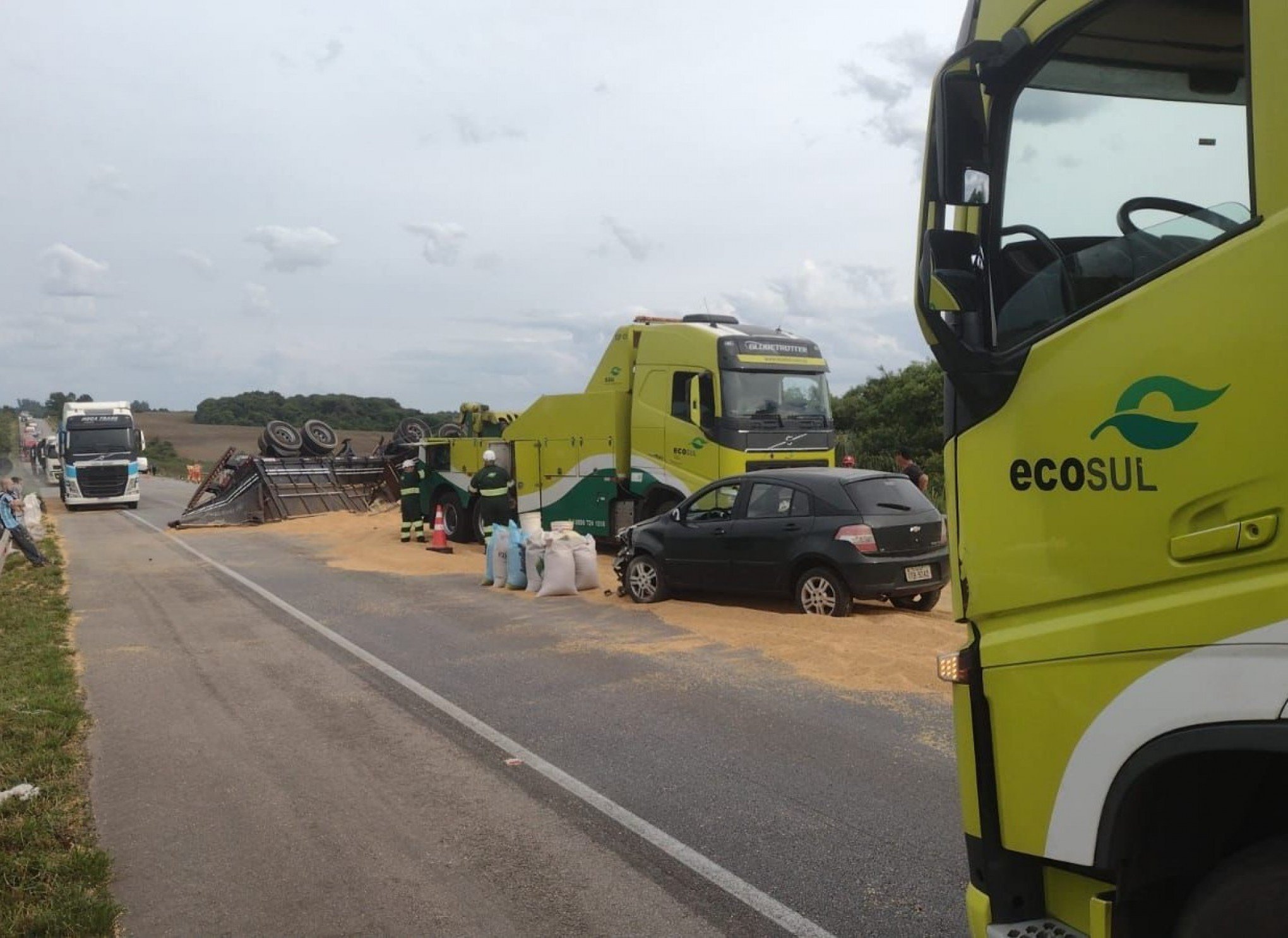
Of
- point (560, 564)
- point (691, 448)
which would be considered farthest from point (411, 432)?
point (560, 564)

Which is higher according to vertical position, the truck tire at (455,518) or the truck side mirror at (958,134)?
the truck side mirror at (958,134)

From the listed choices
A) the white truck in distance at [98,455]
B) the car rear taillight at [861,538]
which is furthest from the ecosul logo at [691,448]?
the white truck in distance at [98,455]

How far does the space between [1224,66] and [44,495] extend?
160 ft

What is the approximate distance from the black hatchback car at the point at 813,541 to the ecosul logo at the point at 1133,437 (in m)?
7.32

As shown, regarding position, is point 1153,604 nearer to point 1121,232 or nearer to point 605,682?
point 1121,232

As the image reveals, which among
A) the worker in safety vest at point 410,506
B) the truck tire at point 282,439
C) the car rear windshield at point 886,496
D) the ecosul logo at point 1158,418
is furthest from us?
the truck tire at point 282,439

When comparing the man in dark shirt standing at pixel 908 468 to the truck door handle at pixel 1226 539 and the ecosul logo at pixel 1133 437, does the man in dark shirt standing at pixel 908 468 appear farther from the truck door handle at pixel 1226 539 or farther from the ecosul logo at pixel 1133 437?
the truck door handle at pixel 1226 539

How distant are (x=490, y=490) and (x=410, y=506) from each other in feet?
13.6

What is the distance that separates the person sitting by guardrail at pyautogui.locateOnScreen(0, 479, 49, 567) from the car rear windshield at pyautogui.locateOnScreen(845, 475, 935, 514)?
1272 cm

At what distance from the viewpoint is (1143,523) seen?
240 centimetres

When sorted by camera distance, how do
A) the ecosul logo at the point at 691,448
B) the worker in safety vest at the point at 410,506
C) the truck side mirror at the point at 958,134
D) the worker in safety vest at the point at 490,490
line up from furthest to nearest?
the worker in safety vest at the point at 410,506 → the worker in safety vest at the point at 490,490 → the ecosul logo at the point at 691,448 → the truck side mirror at the point at 958,134

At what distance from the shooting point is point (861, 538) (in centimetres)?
1002

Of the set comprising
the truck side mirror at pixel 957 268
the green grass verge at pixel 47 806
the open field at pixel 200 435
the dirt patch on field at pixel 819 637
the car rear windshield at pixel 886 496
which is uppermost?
the open field at pixel 200 435

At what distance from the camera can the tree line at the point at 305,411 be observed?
84.9 metres
